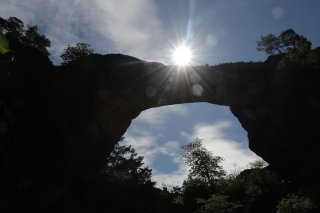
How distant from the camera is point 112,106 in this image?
2695 cm

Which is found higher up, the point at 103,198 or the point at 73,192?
the point at 103,198

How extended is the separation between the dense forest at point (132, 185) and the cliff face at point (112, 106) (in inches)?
6.7

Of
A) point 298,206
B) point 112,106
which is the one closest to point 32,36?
point 112,106

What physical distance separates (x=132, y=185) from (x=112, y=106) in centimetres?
1311

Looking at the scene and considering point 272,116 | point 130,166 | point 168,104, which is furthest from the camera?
point 130,166

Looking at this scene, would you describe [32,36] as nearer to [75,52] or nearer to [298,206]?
[75,52]

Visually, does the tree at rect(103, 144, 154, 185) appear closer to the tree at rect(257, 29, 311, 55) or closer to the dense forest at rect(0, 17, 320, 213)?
the dense forest at rect(0, 17, 320, 213)

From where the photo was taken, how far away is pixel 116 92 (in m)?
26.5

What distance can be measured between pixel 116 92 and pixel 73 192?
861 cm

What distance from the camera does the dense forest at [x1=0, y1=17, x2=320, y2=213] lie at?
21.7 m

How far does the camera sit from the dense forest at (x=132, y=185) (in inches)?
856

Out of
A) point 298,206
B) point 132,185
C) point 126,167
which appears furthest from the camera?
point 126,167

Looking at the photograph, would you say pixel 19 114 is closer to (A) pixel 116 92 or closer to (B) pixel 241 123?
(A) pixel 116 92

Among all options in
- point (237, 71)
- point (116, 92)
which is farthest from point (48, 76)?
point (237, 71)
